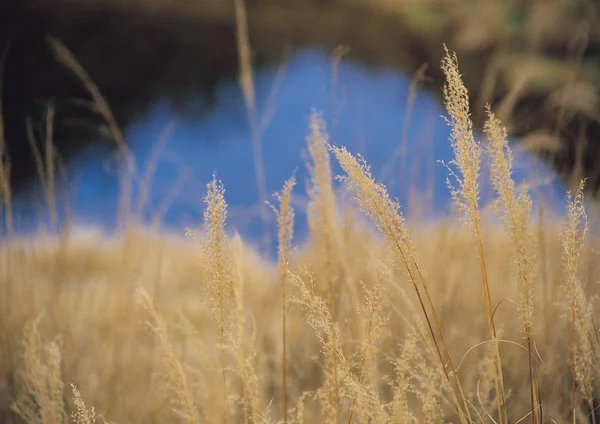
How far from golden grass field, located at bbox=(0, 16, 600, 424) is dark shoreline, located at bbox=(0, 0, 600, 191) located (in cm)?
564

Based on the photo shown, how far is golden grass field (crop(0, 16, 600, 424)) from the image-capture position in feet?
2.64

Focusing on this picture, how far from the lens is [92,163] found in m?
10.1

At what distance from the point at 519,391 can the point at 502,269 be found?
3.39 feet

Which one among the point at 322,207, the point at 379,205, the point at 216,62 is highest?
the point at 216,62

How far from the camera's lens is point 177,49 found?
1555 cm

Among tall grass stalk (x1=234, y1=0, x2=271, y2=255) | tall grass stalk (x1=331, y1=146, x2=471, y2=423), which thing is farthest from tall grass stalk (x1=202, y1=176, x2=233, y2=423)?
tall grass stalk (x1=234, y1=0, x2=271, y2=255)

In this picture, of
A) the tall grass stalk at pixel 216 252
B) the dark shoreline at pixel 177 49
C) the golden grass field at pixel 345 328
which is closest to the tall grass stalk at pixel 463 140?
the golden grass field at pixel 345 328

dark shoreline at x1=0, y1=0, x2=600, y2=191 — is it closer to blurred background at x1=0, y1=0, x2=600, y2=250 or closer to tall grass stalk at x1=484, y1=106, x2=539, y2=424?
blurred background at x1=0, y1=0, x2=600, y2=250

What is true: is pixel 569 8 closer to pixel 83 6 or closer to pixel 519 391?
pixel 519 391

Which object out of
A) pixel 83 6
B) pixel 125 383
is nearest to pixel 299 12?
pixel 83 6

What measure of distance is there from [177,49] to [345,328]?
598 inches

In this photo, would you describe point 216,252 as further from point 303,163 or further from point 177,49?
point 177,49

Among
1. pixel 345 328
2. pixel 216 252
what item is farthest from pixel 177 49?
pixel 216 252

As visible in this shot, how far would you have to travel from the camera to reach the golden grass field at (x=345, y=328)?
2.64ft
